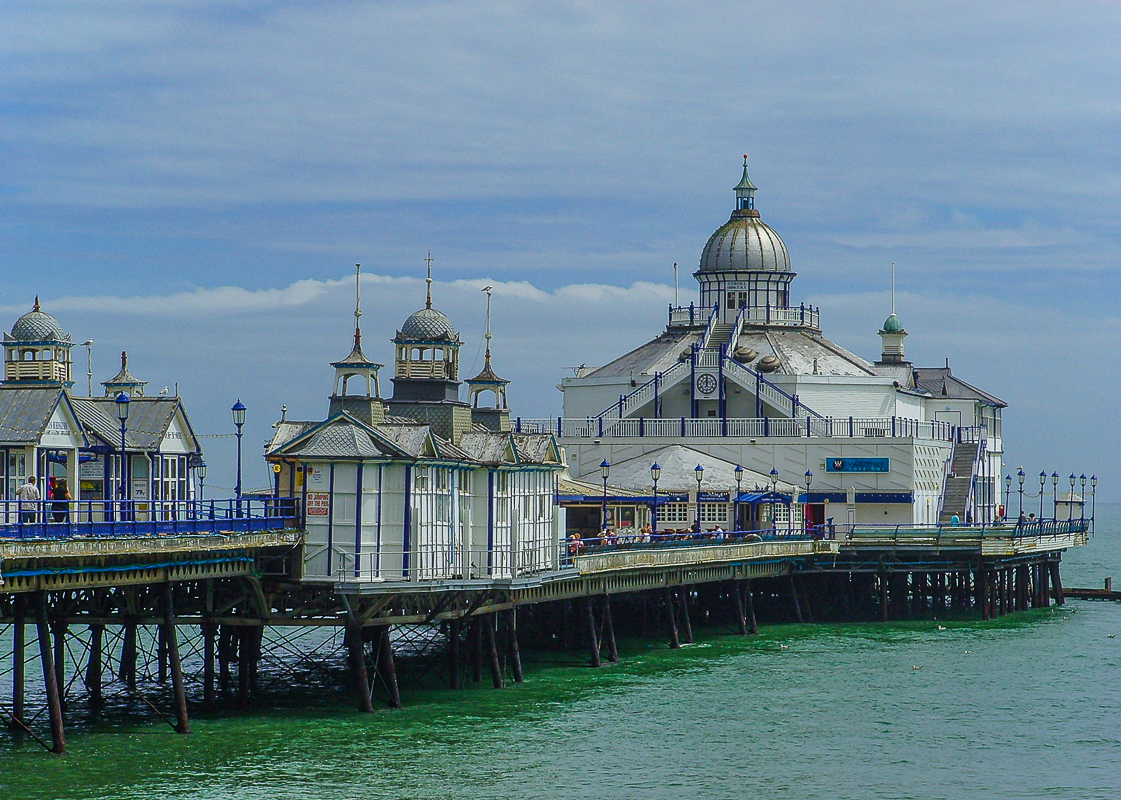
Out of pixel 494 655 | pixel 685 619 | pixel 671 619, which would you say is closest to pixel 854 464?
pixel 685 619

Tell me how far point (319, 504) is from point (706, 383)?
5411 cm

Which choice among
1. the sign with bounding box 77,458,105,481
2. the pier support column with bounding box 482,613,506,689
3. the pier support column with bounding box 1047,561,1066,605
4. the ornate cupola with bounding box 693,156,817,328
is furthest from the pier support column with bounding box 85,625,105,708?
the ornate cupola with bounding box 693,156,817,328

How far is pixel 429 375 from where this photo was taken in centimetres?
5338

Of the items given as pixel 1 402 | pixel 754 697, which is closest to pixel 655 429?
pixel 754 697

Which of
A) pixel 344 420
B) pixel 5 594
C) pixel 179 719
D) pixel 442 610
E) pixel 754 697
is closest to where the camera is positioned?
pixel 5 594

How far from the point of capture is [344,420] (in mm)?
45938

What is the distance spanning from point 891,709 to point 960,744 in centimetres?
552

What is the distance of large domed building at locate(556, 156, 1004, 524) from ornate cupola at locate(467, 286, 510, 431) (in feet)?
73.6

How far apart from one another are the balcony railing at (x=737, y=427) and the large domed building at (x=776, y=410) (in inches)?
2.9

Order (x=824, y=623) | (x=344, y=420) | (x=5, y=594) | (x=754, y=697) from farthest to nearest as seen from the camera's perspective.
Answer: (x=824, y=623), (x=754, y=697), (x=344, y=420), (x=5, y=594)

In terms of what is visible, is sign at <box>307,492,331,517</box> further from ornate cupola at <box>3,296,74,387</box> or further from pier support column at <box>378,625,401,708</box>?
ornate cupola at <box>3,296,74,387</box>

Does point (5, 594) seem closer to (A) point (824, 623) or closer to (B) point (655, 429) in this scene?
(A) point (824, 623)

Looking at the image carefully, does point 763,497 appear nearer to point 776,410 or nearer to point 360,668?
point 776,410

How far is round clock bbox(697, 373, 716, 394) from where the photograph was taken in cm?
9812
